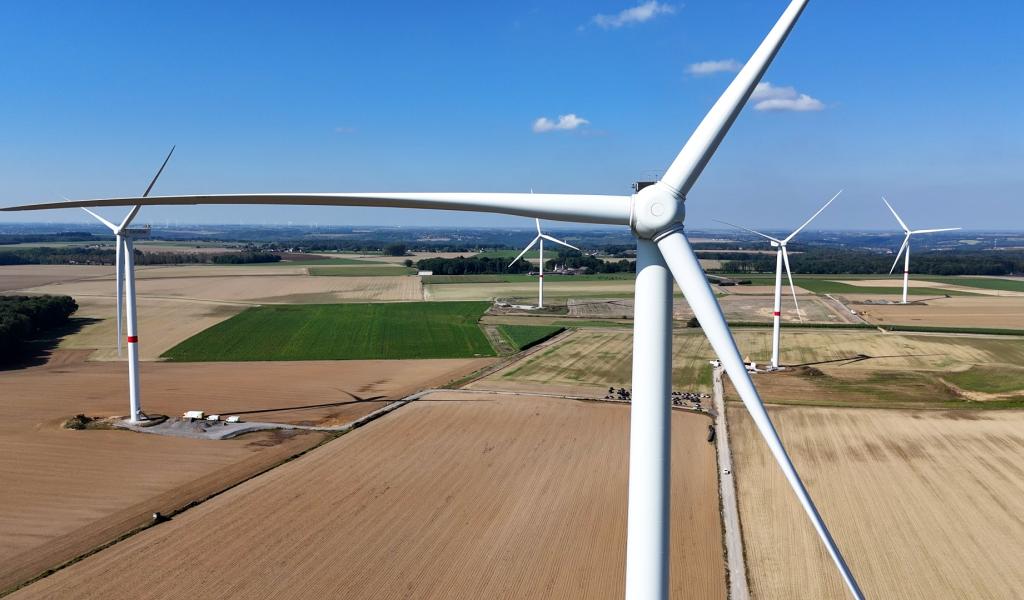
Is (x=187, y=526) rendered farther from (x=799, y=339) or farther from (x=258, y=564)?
(x=799, y=339)

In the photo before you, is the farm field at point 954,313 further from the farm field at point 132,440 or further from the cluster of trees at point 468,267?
the cluster of trees at point 468,267

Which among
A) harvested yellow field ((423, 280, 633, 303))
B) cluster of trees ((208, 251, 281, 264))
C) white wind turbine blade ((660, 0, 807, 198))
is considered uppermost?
white wind turbine blade ((660, 0, 807, 198))

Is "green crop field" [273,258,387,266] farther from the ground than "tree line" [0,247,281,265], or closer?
closer

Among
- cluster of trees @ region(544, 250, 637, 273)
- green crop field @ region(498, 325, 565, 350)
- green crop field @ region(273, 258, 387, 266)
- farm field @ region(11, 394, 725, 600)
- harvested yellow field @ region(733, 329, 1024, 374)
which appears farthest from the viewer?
green crop field @ region(273, 258, 387, 266)

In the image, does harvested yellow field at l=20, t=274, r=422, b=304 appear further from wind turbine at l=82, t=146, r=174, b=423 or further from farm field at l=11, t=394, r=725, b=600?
farm field at l=11, t=394, r=725, b=600

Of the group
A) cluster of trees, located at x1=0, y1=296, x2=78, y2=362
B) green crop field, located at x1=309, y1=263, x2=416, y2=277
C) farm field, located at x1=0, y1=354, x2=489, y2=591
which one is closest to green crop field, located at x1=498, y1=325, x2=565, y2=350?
farm field, located at x1=0, y1=354, x2=489, y2=591

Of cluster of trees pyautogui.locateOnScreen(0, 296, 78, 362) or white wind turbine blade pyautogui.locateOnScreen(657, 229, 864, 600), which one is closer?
white wind turbine blade pyautogui.locateOnScreen(657, 229, 864, 600)

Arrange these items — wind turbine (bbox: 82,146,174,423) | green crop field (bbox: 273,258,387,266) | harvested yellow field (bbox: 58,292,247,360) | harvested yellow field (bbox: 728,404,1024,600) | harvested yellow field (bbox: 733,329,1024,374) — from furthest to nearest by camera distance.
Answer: green crop field (bbox: 273,258,387,266) → harvested yellow field (bbox: 58,292,247,360) → harvested yellow field (bbox: 733,329,1024,374) → wind turbine (bbox: 82,146,174,423) → harvested yellow field (bbox: 728,404,1024,600)
